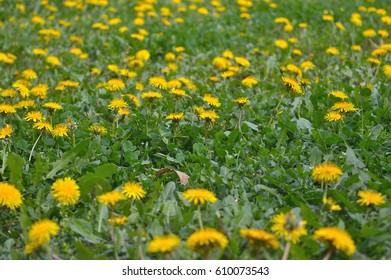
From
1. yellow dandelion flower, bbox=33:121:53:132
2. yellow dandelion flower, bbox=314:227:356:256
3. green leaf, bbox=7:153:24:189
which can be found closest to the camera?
yellow dandelion flower, bbox=314:227:356:256

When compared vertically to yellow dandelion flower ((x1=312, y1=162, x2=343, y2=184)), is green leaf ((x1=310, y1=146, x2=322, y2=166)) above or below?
below

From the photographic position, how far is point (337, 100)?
3730 millimetres

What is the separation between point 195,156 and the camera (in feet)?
10.3

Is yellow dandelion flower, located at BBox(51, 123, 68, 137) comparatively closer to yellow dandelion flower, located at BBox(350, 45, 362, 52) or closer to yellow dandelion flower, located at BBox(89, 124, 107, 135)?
yellow dandelion flower, located at BBox(89, 124, 107, 135)

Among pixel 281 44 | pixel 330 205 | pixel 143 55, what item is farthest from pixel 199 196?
pixel 281 44

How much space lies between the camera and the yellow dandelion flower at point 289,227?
7.18 ft

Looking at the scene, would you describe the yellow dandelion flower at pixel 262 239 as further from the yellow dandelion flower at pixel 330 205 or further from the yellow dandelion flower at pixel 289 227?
the yellow dandelion flower at pixel 330 205

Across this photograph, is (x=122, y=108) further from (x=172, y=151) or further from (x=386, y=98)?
(x=386, y=98)

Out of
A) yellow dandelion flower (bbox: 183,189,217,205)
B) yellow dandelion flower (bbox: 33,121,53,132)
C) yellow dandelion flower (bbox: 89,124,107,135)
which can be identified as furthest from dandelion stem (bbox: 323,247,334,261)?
yellow dandelion flower (bbox: 33,121,53,132)

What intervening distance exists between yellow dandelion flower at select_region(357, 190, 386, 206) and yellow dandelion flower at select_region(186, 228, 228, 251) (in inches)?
27.7

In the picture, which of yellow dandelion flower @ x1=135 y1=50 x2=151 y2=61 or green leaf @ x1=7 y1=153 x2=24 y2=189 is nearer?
green leaf @ x1=7 y1=153 x2=24 y2=189

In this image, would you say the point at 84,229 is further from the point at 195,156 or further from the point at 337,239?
the point at 337,239

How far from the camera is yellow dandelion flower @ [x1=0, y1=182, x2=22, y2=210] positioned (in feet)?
8.30

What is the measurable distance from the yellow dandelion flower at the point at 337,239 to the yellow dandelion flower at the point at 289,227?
0.08 meters
